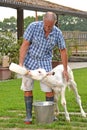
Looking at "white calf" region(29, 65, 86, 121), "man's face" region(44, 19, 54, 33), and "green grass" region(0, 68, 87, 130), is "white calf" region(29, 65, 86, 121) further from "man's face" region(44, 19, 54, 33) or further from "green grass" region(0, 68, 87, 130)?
"man's face" region(44, 19, 54, 33)

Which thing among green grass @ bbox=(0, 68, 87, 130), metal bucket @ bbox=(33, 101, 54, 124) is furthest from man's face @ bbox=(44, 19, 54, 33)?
green grass @ bbox=(0, 68, 87, 130)

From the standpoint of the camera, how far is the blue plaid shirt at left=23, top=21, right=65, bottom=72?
6.72 m

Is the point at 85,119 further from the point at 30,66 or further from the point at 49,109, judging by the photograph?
the point at 30,66

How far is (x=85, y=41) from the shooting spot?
30.9 metres

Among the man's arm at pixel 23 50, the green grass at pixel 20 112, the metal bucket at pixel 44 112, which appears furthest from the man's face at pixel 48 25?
the green grass at pixel 20 112

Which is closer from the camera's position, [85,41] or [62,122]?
[62,122]

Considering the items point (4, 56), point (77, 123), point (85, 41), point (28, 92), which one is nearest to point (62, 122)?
point (77, 123)

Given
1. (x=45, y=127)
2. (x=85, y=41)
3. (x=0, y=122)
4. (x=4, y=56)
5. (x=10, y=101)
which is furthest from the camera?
(x=85, y=41)

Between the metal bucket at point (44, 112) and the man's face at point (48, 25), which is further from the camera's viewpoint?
the metal bucket at point (44, 112)

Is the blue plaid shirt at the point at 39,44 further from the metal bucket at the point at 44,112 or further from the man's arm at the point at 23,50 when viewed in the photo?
the metal bucket at the point at 44,112

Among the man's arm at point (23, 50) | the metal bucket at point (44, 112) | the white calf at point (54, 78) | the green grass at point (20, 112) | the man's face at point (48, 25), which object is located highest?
the man's face at point (48, 25)

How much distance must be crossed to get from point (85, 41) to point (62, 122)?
79.2ft

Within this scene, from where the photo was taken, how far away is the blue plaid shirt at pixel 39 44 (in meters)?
6.72

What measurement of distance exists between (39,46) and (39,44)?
30mm
